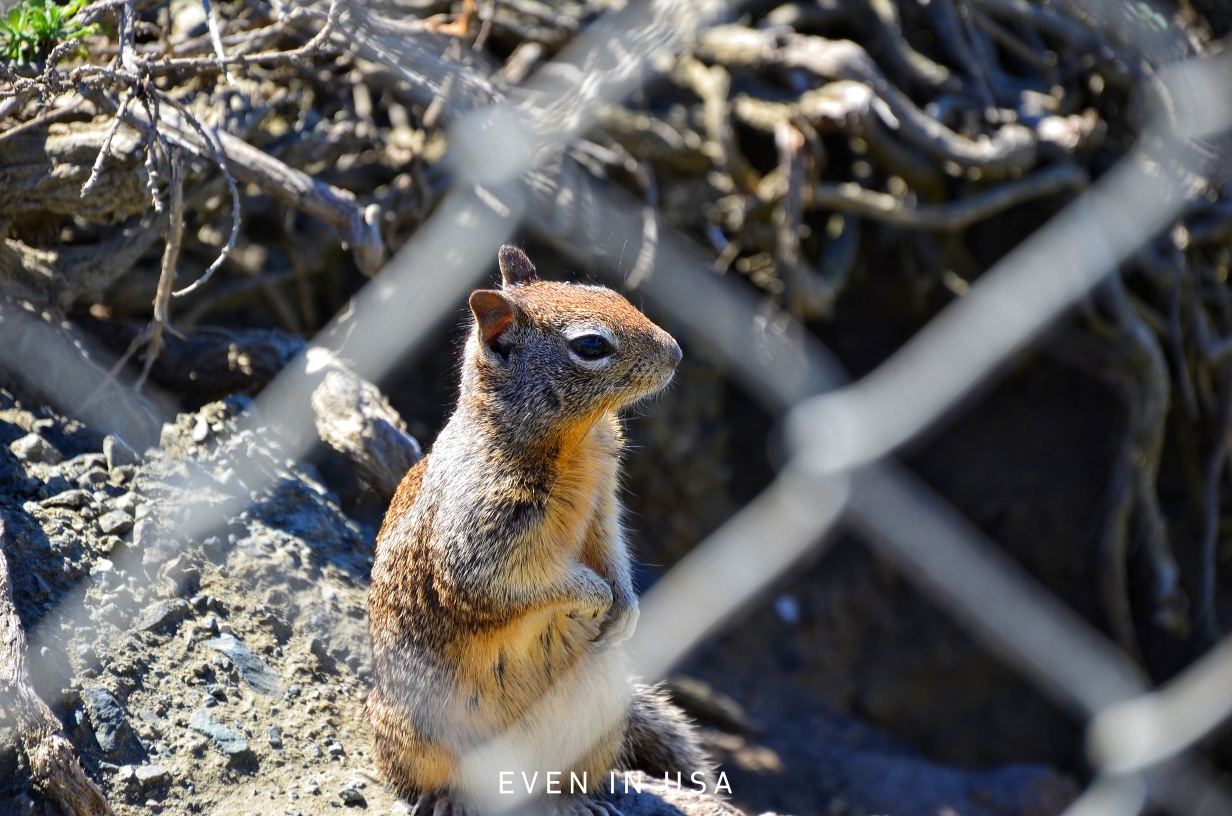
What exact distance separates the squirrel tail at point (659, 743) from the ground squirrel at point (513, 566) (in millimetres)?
223

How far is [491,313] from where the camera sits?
221 centimetres

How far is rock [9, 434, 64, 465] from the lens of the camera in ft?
7.89

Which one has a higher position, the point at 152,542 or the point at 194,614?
the point at 152,542

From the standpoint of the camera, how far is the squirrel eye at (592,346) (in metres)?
2.24

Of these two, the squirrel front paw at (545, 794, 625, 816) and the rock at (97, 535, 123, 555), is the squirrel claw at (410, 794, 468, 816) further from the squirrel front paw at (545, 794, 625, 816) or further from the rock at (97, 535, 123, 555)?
the rock at (97, 535, 123, 555)

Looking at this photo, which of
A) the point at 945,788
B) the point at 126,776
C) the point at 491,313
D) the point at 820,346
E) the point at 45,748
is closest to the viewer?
the point at 45,748

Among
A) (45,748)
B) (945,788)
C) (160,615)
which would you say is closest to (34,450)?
(160,615)

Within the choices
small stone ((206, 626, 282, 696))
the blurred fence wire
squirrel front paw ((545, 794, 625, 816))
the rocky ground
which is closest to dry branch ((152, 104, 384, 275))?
the blurred fence wire

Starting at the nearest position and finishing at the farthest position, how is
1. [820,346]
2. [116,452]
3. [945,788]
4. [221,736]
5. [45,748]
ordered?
[45,748], [221,736], [116,452], [945,788], [820,346]

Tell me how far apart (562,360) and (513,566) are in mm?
487

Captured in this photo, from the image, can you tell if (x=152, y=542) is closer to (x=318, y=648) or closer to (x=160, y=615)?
(x=160, y=615)

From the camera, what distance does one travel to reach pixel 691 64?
4.01 m

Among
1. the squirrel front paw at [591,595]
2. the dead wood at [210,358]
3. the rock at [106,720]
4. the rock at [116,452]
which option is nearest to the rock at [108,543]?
the rock at [116,452]

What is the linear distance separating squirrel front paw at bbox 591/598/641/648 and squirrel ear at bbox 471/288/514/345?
27.8 inches
